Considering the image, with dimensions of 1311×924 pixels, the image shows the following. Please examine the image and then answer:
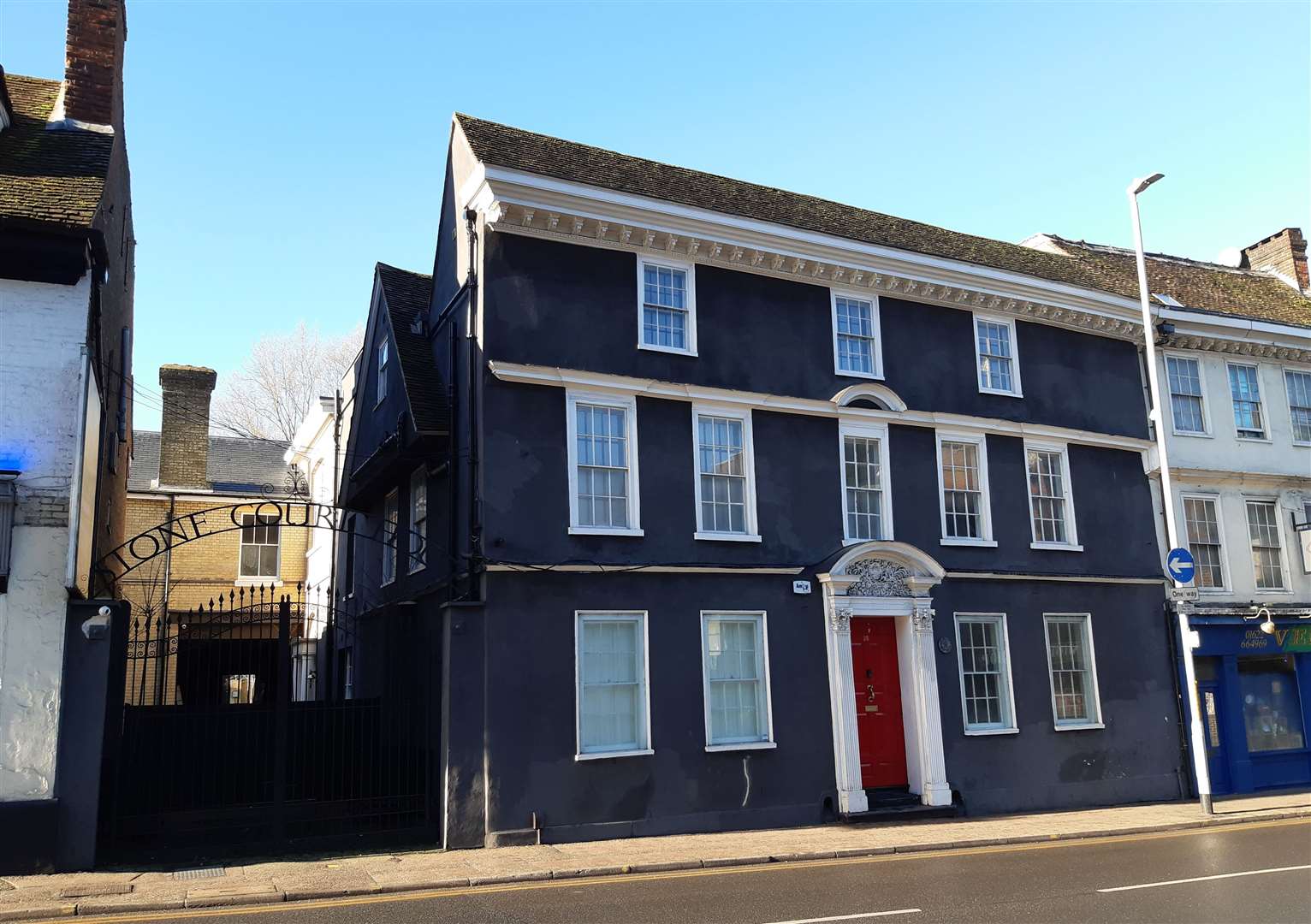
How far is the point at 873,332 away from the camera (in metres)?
18.8

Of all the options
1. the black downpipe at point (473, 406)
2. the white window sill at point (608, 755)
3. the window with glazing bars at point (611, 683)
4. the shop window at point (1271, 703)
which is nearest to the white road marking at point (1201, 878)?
the white window sill at point (608, 755)

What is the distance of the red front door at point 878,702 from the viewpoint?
683 inches

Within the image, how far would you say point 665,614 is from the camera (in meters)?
15.9

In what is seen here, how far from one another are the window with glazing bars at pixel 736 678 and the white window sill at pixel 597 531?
6.15 feet

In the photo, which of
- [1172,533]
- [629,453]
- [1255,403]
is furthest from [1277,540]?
[629,453]

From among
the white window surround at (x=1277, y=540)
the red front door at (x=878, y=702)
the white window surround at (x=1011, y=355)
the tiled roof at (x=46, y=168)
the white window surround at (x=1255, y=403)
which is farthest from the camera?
the white window surround at (x=1255, y=403)

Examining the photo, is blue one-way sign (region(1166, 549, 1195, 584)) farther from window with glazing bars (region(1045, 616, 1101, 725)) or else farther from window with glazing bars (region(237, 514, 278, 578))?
window with glazing bars (region(237, 514, 278, 578))

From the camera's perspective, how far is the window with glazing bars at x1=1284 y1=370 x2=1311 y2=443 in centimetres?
2348

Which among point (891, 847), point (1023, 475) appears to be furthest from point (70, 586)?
point (1023, 475)

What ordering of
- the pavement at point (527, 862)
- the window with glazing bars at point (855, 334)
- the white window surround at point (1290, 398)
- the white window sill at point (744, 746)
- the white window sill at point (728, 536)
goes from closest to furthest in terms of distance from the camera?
1. the pavement at point (527, 862)
2. the white window sill at point (744, 746)
3. the white window sill at point (728, 536)
4. the window with glazing bars at point (855, 334)
5. the white window surround at point (1290, 398)

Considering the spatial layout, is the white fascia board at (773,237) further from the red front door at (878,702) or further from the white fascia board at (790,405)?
the red front door at (878,702)

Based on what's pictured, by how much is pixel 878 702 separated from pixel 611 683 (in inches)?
199

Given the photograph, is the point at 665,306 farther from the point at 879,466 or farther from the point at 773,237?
the point at 879,466

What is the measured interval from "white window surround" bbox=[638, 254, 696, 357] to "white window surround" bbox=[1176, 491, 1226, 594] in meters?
11.4
